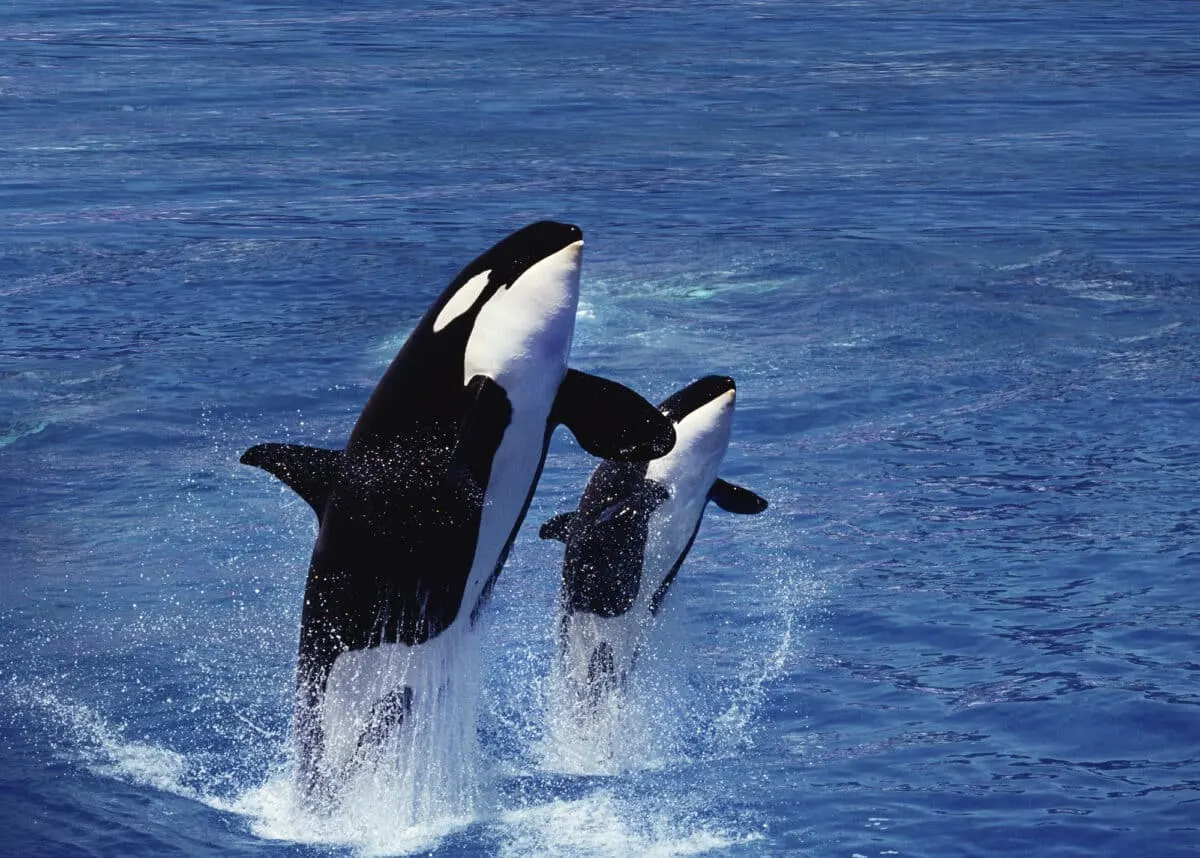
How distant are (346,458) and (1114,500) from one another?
7230mm

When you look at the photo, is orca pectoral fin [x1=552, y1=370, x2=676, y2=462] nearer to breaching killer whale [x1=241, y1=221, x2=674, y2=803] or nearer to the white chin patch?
breaching killer whale [x1=241, y1=221, x2=674, y2=803]

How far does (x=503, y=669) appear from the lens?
1095cm

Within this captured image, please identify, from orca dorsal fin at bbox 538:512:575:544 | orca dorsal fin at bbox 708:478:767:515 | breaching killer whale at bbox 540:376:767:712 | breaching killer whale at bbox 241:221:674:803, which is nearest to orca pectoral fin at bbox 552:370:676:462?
breaching killer whale at bbox 241:221:674:803

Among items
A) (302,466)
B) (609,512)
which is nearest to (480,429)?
(302,466)

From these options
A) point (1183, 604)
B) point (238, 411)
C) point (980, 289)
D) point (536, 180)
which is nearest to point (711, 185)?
point (536, 180)

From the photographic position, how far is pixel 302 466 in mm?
8281

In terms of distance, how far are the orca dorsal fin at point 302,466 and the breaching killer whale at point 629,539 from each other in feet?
5.38

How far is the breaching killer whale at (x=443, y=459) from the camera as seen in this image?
26.7 ft

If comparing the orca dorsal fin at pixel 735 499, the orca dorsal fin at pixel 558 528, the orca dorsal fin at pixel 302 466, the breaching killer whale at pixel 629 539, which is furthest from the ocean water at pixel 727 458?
the orca dorsal fin at pixel 302 466

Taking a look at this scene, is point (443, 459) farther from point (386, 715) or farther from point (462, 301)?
point (386, 715)

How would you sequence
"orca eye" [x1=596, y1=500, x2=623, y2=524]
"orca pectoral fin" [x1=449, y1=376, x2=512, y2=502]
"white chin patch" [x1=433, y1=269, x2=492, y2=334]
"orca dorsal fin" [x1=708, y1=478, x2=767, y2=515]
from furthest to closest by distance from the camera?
"orca dorsal fin" [x1=708, y1=478, x2=767, y2=515] < "orca eye" [x1=596, y1=500, x2=623, y2=524] < "white chin patch" [x1=433, y1=269, x2=492, y2=334] < "orca pectoral fin" [x1=449, y1=376, x2=512, y2=502]

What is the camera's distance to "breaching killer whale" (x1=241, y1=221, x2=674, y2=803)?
8.12m

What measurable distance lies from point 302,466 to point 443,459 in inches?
26.6

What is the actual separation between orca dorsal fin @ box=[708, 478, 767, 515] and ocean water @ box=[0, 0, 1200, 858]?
717mm
